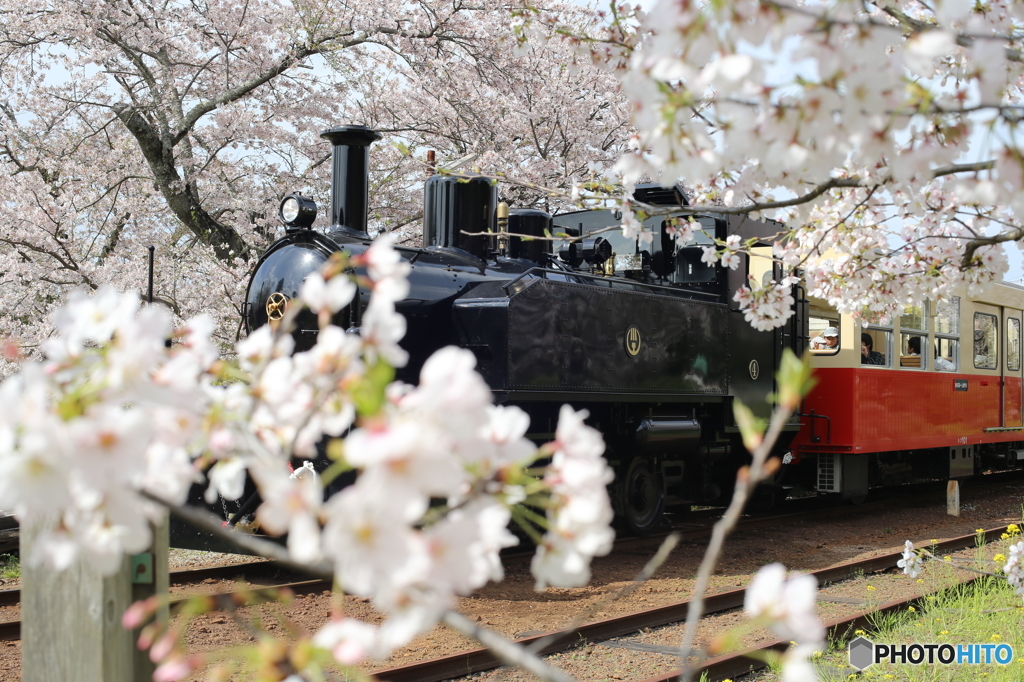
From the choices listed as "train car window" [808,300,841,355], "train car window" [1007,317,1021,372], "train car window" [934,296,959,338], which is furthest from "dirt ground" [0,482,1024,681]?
"train car window" [1007,317,1021,372]

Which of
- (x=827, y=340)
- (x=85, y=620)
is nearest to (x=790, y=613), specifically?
(x=85, y=620)

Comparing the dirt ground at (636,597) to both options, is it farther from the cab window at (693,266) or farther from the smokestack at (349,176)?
the smokestack at (349,176)

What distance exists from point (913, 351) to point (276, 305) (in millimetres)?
7219

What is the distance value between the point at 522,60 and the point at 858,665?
10.1m

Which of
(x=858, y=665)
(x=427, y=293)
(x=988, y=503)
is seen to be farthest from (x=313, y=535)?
(x=988, y=503)

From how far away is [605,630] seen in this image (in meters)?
4.87

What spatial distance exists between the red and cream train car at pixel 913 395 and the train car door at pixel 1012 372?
0.04 ft

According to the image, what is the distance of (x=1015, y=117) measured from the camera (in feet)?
4.98

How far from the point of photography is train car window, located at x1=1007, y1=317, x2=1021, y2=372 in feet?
40.0

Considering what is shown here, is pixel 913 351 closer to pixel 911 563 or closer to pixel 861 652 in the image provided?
pixel 911 563

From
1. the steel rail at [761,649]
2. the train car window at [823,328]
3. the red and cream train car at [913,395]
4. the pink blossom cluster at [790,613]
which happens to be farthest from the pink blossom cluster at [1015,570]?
the train car window at [823,328]

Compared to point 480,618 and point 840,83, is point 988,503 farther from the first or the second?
point 840,83

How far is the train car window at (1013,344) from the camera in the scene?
12.2 meters

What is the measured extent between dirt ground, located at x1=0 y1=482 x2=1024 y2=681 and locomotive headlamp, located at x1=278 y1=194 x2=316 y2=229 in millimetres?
2506
